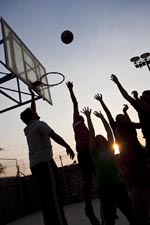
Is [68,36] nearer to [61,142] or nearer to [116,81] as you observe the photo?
[116,81]

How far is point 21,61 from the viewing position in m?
8.25

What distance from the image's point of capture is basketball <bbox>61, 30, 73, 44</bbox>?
8.20m

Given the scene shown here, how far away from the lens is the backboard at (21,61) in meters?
7.55

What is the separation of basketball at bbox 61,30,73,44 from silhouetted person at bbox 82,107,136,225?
15.0ft

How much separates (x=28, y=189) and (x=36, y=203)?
88 centimetres

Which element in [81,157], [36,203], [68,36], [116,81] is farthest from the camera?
[36,203]

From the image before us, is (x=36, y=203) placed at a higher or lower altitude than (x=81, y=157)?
lower

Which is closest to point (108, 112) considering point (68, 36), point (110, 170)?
point (110, 170)

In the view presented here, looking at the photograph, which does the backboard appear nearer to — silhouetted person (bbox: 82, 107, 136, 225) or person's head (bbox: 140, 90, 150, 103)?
silhouetted person (bbox: 82, 107, 136, 225)

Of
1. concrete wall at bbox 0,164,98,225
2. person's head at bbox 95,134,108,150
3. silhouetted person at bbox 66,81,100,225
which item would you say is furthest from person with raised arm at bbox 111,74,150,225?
concrete wall at bbox 0,164,98,225

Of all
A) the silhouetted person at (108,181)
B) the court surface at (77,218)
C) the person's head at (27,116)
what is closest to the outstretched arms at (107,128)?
the silhouetted person at (108,181)

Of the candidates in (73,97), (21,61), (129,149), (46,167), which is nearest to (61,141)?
(46,167)

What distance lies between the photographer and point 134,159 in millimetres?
3562

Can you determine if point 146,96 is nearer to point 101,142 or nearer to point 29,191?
point 101,142
